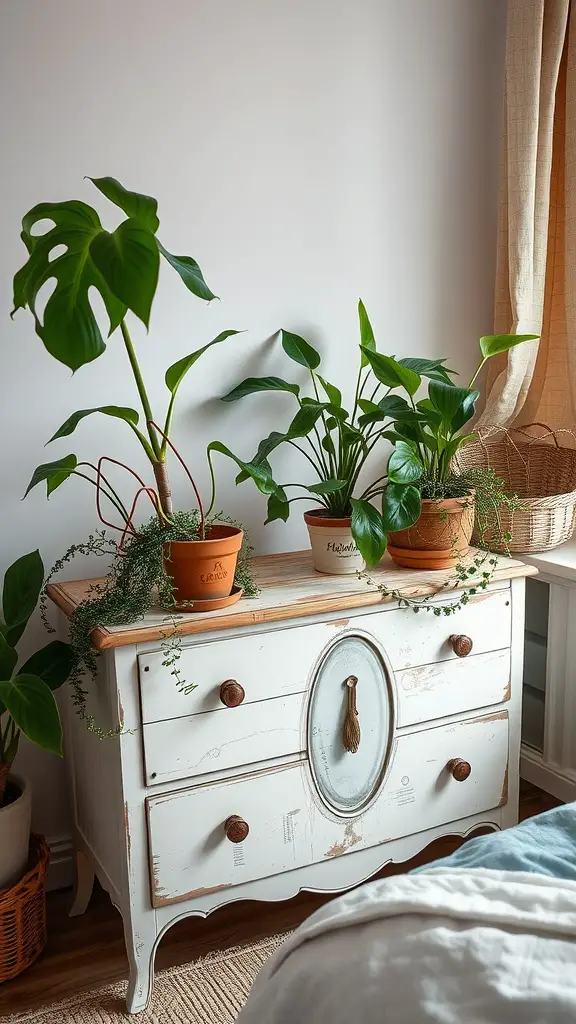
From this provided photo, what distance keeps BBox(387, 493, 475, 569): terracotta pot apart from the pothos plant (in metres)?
0.36

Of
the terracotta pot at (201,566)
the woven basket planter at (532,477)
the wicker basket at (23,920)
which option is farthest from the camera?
the woven basket planter at (532,477)

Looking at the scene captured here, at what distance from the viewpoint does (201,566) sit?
167 centimetres

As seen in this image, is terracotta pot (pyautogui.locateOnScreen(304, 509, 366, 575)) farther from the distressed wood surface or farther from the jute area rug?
the jute area rug

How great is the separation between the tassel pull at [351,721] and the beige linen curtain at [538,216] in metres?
0.90

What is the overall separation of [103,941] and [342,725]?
2.30 feet

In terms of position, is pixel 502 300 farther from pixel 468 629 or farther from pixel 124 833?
pixel 124 833

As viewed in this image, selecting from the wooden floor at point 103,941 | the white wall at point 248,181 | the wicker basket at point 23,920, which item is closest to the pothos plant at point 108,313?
the white wall at point 248,181

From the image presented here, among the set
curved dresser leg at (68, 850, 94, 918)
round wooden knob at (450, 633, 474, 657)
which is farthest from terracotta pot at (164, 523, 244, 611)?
curved dresser leg at (68, 850, 94, 918)

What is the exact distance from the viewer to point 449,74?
2.28 metres

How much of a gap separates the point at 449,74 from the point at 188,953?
215cm

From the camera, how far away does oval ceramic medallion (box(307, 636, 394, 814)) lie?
1809 mm

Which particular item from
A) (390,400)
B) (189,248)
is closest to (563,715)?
(390,400)

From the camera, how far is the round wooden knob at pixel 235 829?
172 centimetres

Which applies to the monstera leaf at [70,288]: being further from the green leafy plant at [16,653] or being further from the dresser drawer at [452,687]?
the dresser drawer at [452,687]
